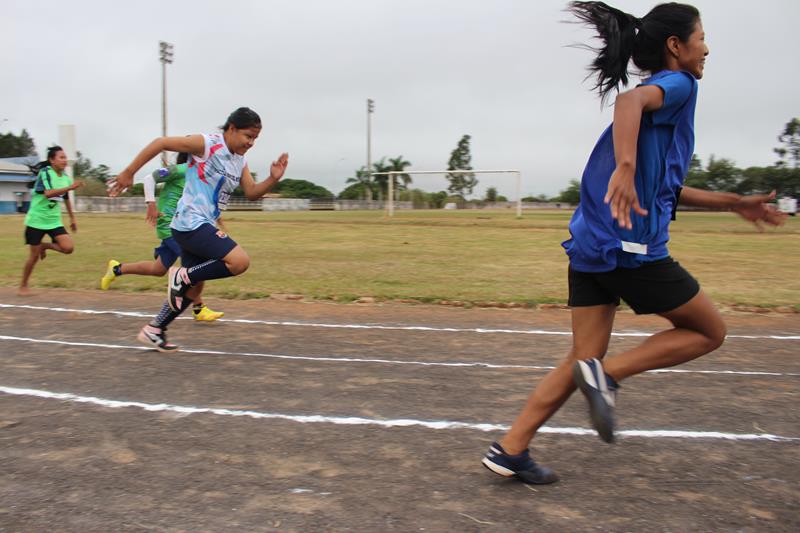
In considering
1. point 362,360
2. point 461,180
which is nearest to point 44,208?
point 362,360

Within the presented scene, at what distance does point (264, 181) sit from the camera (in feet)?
19.4

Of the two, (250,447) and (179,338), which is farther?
(179,338)

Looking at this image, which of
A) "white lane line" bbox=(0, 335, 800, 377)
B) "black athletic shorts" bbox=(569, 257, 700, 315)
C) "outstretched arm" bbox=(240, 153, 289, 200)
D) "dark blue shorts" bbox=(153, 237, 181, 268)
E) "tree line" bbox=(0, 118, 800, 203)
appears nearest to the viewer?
"black athletic shorts" bbox=(569, 257, 700, 315)

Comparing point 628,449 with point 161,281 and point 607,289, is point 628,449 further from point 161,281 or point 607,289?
point 161,281

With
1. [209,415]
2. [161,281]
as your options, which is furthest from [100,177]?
[209,415]

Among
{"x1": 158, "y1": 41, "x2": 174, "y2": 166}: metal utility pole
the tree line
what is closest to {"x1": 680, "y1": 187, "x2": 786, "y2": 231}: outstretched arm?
the tree line

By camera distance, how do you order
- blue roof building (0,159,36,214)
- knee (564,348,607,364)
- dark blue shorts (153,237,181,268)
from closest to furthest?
knee (564,348,607,364), dark blue shorts (153,237,181,268), blue roof building (0,159,36,214)

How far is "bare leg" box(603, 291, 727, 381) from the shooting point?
2777 millimetres

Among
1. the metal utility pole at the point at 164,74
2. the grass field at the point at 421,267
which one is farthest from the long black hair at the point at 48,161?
the metal utility pole at the point at 164,74

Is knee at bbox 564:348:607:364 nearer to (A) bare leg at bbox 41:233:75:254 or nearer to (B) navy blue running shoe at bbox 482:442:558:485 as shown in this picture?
(B) navy blue running shoe at bbox 482:442:558:485

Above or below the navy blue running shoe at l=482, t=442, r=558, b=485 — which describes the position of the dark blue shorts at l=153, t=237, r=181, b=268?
above

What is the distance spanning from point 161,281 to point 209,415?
23.6 ft

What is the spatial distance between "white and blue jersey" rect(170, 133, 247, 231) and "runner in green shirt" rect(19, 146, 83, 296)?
436 centimetres

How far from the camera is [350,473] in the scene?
305cm
